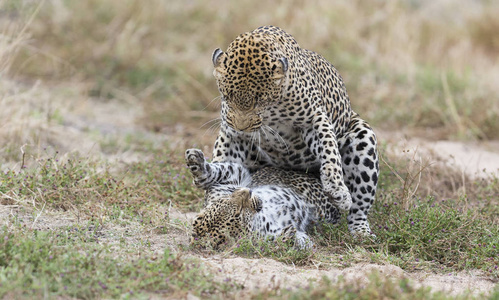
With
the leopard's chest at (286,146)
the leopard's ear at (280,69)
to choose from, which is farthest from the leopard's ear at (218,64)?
the leopard's chest at (286,146)

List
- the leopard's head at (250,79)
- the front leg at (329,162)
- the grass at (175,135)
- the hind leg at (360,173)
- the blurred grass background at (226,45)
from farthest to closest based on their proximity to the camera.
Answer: the blurred grass background at (226,45), the hind leg at (360,173), the front leg at (329,162), the leopard's head at (250,79), the grass at (175,135)

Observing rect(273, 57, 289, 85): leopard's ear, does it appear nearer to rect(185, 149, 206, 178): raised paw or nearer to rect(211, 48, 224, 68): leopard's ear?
rect(211, 48, 224, 68): leopard's ear

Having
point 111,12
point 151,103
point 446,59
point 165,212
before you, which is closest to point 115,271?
point 165,212

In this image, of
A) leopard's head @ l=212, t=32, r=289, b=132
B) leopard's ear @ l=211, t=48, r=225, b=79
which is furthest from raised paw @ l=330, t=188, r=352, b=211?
leopard's ear @ l=211, t=48, r=225, b=79

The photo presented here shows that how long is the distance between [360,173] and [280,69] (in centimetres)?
133

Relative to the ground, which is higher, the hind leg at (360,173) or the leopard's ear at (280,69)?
the leopard's ear at (280,69)

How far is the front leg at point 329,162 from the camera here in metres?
5.31

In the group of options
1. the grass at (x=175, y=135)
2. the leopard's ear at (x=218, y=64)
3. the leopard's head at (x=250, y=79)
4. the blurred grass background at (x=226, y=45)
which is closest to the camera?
the grass at (x=175, y=135)

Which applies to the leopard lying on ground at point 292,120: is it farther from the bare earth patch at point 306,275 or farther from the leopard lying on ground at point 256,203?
the bare earth patch at point 306,275

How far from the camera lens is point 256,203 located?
507 cm

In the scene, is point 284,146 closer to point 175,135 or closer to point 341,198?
point 341,198

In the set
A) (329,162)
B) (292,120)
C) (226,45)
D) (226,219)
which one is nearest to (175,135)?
(226,45)

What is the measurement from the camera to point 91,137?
831 cm

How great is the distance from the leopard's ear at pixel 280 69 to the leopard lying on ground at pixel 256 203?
32.6 inches
